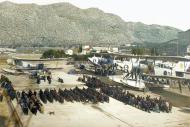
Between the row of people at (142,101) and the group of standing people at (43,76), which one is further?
the group of standing people at (43,76)

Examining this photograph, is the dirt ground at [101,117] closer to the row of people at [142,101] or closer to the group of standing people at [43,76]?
the row of people at [142,101]

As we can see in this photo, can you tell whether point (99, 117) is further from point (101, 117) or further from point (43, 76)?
point (43, 76)

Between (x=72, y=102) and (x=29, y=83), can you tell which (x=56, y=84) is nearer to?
(x=29, y=83)

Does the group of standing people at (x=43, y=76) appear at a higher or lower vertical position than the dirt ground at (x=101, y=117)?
higher

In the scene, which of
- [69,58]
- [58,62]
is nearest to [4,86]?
[58,62]

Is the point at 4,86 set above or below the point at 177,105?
above

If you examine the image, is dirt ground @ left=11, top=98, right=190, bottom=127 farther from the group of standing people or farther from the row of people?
the group of standing people

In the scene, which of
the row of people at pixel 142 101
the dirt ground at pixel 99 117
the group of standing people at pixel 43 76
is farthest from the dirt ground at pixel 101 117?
the group of standing people at pixel 43 76

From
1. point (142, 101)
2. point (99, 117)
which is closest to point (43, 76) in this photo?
point (142, 101)

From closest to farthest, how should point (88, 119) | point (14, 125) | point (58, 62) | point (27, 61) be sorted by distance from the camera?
point (14, 125)
point (88, 119)
point (27, 61)
point (58, 62)

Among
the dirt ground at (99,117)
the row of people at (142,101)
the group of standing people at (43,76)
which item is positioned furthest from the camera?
the group of standing people at (43,76)

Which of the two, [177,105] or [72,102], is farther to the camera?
[177,105]
